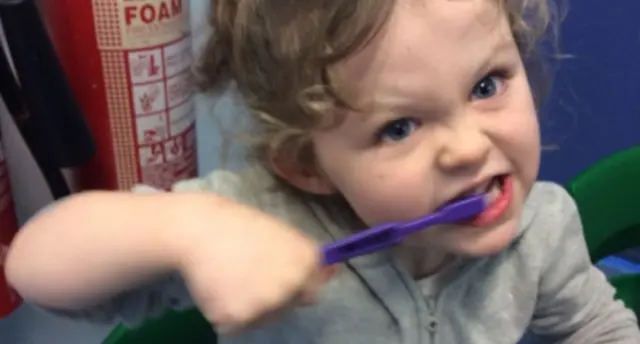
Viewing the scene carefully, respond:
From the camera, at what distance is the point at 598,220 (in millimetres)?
888

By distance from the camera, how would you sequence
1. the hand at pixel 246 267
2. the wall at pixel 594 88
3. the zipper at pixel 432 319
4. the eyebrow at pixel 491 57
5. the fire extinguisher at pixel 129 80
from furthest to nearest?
the wall at pixel 594 88
the fire extinguisher at pixel 129 80
the zipper at pixel 432 319
the eyebrow at pixel 491 57
the hand at pixel 246 267

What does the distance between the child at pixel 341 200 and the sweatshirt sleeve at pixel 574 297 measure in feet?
0.04

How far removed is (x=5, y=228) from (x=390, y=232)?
1.46 feet

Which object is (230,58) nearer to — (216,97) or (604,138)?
(216,97)

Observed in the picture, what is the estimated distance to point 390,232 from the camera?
22.1 inches

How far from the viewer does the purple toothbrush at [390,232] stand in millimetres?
541

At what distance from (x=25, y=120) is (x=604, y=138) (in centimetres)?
70

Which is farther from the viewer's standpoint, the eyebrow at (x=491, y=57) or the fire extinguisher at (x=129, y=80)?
the fire extinguisher at (x=129, y=80)

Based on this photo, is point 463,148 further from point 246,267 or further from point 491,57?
point 246,267

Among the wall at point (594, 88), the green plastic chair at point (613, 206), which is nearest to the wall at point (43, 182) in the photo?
the green plastic chair at point (613, 206)

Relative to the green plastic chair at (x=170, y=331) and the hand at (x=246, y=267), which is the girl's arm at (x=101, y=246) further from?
the green plastic chair at (x=170, y=331)

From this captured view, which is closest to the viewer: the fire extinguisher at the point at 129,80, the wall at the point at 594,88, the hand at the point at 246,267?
the hand at the point at 246,267

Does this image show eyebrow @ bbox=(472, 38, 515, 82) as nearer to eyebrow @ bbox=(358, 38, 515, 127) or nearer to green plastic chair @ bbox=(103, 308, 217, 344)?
eyebrow @ bbox=(358, 38, 515, 127)

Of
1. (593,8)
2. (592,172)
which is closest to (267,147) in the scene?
(592,172)
